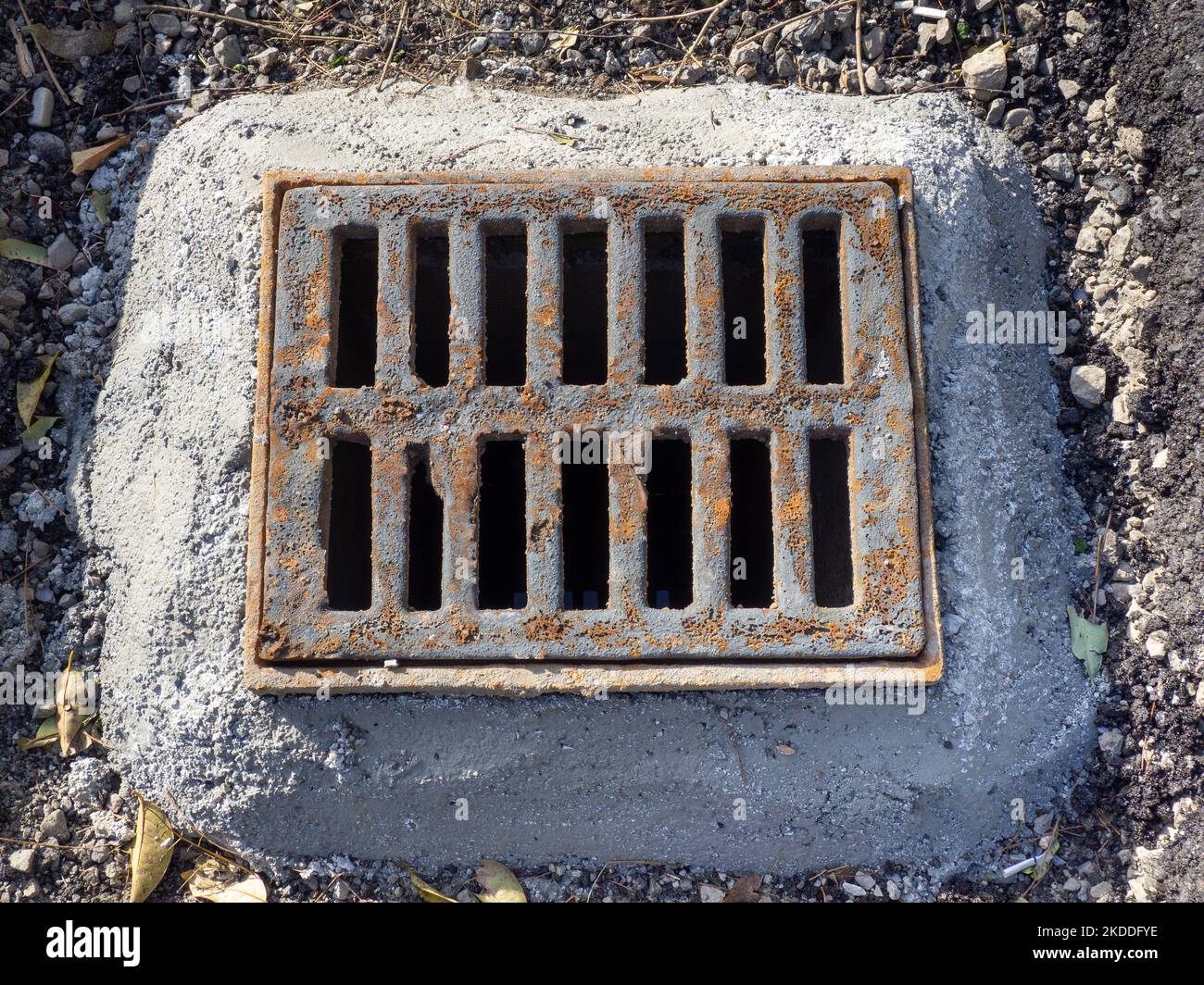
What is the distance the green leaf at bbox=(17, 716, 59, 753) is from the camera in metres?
2.26

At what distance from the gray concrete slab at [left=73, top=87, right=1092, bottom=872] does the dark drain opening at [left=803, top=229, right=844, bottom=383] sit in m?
0.20

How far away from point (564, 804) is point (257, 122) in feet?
6.19

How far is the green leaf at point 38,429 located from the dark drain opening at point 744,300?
1761 mm

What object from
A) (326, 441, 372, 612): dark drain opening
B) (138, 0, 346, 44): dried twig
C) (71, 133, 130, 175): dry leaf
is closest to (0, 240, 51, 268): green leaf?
(71, 133, 130, 175): dry leaf

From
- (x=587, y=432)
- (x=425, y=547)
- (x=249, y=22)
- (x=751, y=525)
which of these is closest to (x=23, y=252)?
(x=249, y=22)

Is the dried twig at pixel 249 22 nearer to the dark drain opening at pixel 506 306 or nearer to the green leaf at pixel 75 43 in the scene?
the green leaf at pixel 75 43

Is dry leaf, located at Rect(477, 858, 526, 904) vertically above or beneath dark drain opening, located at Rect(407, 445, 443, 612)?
beneath

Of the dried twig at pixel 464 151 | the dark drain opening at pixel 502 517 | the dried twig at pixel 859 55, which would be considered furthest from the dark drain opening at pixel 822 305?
the dark drain opening at pixel 502 517

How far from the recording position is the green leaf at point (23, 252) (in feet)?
7.99

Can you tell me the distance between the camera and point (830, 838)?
212 centimetres

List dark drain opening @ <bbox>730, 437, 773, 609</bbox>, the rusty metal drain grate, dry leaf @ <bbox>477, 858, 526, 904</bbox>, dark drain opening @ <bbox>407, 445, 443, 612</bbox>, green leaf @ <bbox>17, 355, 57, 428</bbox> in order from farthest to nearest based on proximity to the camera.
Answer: dark drain opening @ <bbox>407, 445, 443, 612</bbox>, dark drain opening @ <bbox>730, 437, 773, 609</bbox>, green leaf @ <bbox>17, 355, 57, 428</bbox>, dry leaf @ <bbox>477, 858, 526, 904</bbox>, the rusty metal drain grate

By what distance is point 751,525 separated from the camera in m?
3.00

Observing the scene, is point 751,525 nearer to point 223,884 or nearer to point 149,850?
point 223,884

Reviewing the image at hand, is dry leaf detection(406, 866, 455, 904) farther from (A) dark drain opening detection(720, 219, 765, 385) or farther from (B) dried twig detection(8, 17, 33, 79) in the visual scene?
(B) dried twig detection(8, 17, 33, 79)
